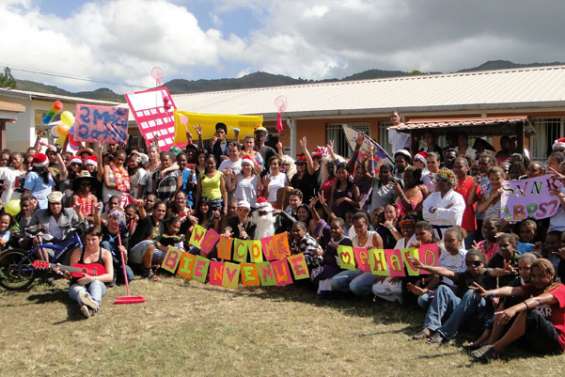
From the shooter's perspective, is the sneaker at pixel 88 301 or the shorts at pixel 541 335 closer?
the shorts at pixel 541 335

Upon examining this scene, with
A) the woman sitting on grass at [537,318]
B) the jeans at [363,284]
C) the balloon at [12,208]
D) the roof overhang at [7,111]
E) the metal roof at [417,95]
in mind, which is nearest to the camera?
the woman sitting on grass at [537,318]

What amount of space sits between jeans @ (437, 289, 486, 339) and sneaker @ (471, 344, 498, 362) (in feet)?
1.68

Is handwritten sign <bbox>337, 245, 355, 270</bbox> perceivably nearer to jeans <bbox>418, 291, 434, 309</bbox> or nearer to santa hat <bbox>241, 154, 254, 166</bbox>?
jeans <bbox>418, 291, 434, 309</bbox>

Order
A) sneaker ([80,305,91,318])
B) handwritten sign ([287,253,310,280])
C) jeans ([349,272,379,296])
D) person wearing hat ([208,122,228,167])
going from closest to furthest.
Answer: sneaker ([80,305,91,318]) → jeans ([349,272,379,296]) → handwritten sign ([287,253,310,280]) → person wearing hat ([208,122,228,167])

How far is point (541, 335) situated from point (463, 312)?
31.4 inches

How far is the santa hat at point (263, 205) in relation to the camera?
902cm

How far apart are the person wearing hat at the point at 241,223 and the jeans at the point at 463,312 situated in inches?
143

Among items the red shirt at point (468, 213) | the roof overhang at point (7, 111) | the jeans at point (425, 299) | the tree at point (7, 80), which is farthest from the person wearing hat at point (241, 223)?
the tree at point (7, 80)

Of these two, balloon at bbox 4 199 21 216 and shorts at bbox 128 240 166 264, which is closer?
shorts at bbox 128 240 166 264

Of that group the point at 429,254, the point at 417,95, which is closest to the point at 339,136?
the point at 417,95

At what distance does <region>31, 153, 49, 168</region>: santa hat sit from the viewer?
9.80 meters

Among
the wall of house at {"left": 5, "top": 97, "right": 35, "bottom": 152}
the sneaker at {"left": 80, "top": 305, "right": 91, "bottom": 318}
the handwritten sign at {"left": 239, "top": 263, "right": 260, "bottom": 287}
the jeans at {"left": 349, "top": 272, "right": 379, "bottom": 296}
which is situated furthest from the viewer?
the wall of house at {"left": 5, "top": 97, "right": 35, "bottom": 152}

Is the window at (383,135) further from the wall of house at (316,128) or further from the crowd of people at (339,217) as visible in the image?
the crowd of people at (339,217)

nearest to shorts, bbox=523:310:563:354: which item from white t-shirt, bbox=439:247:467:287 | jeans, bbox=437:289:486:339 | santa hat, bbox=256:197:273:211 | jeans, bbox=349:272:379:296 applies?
jeans, bbox=437:289:486:339
